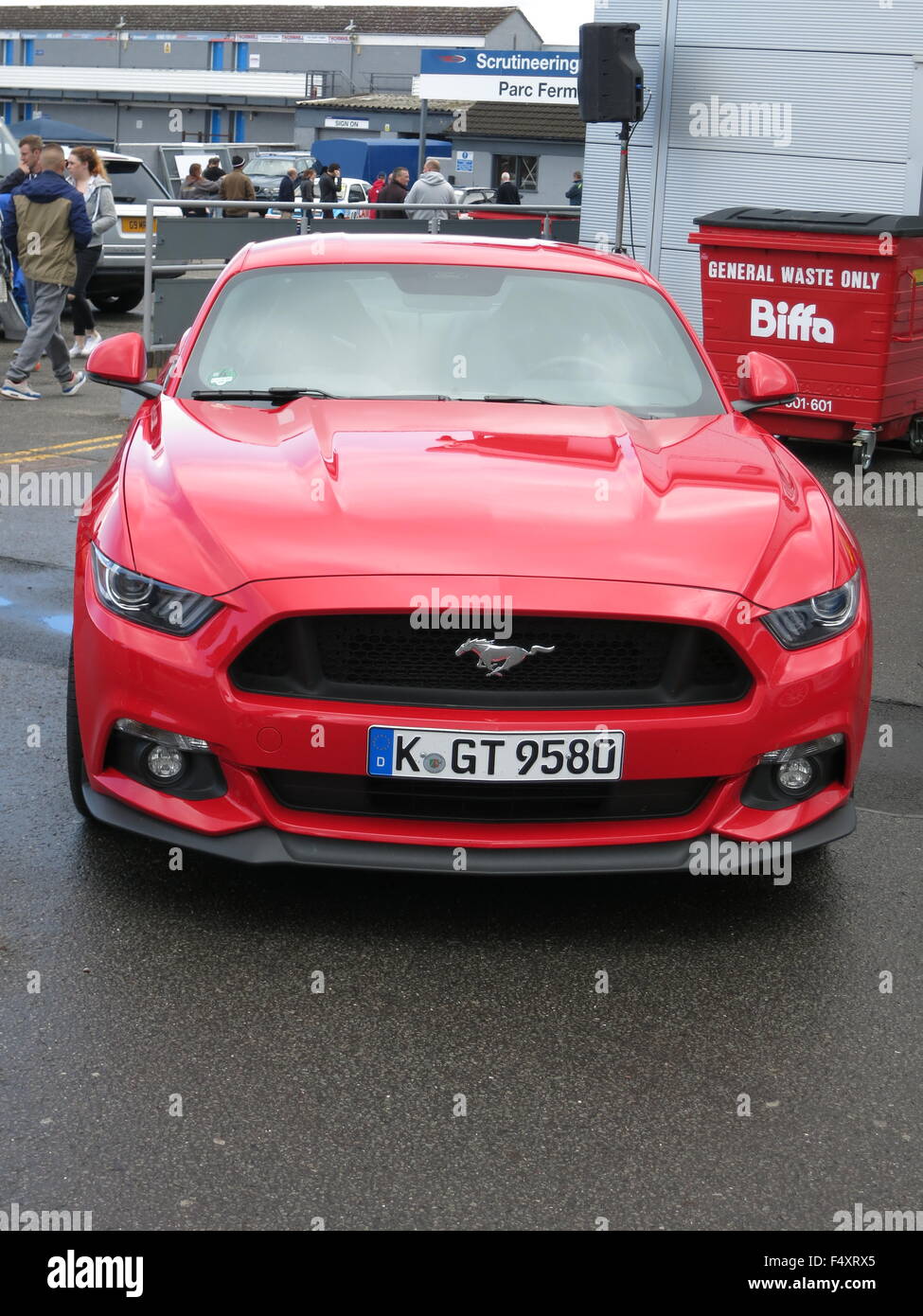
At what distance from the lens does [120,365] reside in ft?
16.2

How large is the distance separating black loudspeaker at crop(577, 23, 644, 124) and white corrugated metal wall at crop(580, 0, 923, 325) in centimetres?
101

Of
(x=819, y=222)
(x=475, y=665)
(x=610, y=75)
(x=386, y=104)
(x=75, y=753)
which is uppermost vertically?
(x=386, y=104)

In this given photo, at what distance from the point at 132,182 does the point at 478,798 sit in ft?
51.7

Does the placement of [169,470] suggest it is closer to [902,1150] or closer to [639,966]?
[639,966]

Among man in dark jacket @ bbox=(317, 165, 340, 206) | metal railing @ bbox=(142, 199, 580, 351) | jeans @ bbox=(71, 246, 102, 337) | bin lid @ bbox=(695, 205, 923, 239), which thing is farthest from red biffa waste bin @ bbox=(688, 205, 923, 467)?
man in dark jacket @ bbox=(317, 165, 340, 206)

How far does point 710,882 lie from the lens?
Answer: 411 cm

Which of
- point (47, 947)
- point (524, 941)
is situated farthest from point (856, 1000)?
point (47, 947)

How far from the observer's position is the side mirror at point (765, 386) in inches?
199

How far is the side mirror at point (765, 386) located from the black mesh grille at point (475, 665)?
167cm

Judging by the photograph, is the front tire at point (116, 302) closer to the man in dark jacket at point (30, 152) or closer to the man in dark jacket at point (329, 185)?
the man in dark jacket at point (30, 152)

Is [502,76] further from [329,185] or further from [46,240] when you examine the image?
[46,240]

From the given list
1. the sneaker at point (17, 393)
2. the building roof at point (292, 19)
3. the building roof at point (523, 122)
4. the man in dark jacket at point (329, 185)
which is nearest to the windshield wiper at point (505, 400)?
the sneaker at point (17, 393)

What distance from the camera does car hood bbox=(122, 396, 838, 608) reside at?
140 inches

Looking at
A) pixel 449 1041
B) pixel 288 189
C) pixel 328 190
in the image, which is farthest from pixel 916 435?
pixel 328 190
